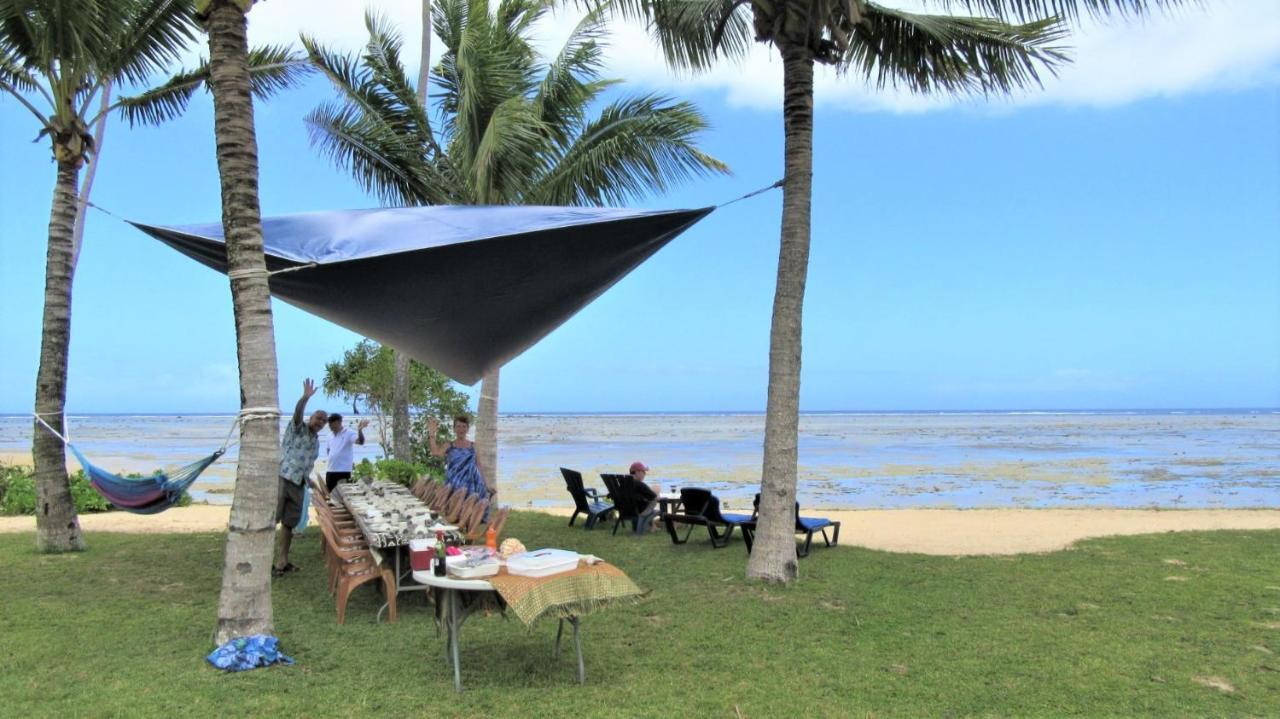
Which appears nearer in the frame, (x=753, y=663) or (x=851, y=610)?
(x=753, y=663)

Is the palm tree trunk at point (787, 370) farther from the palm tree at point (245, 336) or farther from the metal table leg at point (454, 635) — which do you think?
the palm tree at point (245, 336)

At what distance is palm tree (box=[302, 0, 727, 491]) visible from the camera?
10.1 meters

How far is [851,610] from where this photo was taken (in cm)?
561

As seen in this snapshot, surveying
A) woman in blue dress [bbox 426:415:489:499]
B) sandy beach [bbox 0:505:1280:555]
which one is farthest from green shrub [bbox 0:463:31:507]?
woman in blue dress [bbox 426:415:489:499]

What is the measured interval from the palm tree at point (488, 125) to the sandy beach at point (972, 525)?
14.0 feet

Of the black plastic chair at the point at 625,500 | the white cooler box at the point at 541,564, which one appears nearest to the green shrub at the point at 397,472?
the black plastic chair at the point at 625,500

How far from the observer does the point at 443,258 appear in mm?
5570

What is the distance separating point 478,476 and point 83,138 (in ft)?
15.3

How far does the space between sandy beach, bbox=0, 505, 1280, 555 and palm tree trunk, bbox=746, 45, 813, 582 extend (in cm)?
246

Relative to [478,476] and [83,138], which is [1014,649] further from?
[83,138]

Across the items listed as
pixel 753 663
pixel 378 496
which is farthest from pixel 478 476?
pixel 753 663

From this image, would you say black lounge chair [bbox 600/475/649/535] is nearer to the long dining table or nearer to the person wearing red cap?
the person wearing red cap

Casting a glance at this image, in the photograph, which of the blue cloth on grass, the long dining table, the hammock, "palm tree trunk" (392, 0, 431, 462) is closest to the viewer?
the blue cloth on grass

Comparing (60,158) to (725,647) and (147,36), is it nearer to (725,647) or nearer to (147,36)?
(147,36)
